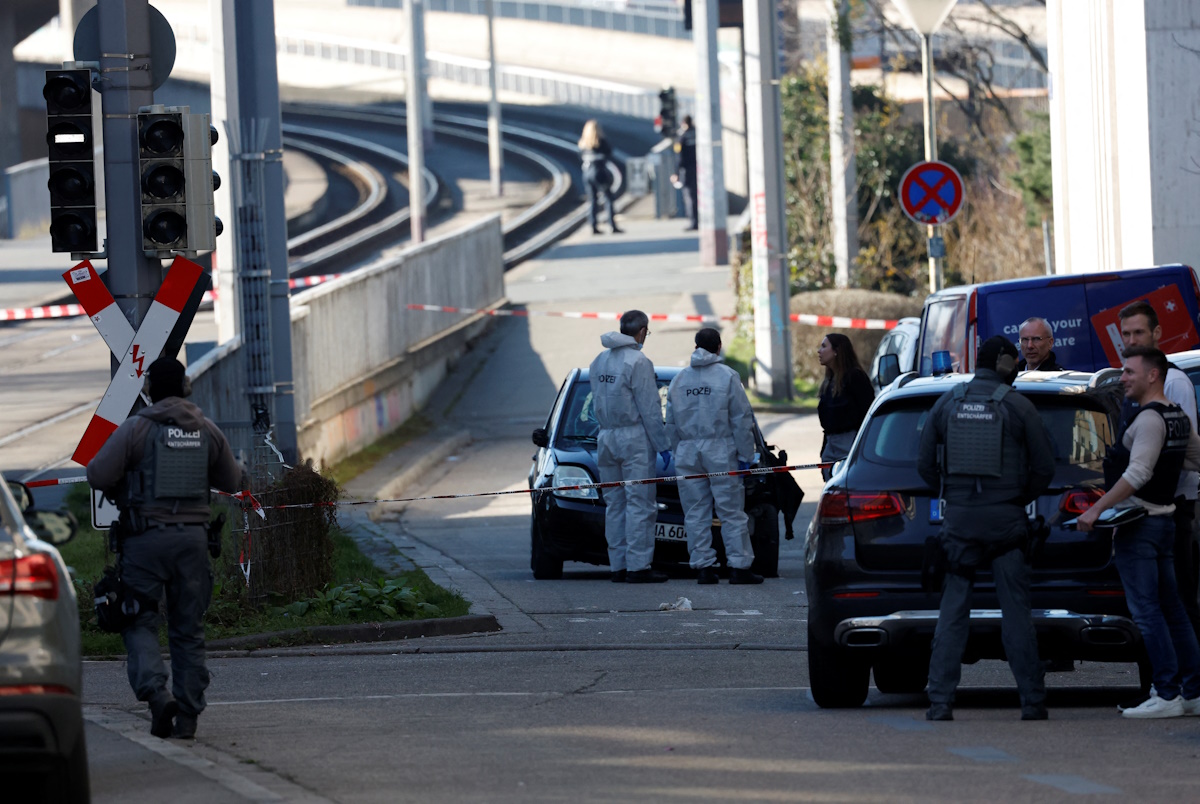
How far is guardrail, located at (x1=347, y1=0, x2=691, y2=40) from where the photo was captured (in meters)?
78.2

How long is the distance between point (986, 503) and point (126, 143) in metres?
5.97

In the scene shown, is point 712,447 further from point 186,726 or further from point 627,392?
point 186,726

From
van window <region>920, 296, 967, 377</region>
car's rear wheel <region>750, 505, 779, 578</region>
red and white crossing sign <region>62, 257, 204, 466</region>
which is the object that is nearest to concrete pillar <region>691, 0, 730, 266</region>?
van window <region>920, 296, 967, 377</region>

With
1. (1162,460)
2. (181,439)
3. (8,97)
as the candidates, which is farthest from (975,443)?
(8,97)

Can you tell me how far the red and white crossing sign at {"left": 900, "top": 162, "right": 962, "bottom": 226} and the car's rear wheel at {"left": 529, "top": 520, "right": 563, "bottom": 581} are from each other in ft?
28.1

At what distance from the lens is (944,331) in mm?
16531

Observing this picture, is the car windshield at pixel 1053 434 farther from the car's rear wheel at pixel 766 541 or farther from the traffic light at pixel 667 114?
the traffic light at pixel 667 114

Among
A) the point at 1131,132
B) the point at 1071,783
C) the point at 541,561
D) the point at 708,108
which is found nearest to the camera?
the point at 1071,783

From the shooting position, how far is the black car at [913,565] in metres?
8.88

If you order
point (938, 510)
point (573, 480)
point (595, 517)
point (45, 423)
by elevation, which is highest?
point (938, 510)

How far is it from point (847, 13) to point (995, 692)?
72.1 feet

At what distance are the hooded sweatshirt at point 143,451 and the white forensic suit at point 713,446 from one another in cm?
588

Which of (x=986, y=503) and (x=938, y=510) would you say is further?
(x=938, y=510)

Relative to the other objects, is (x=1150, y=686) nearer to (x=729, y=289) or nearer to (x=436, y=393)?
(x=436, y=393)
